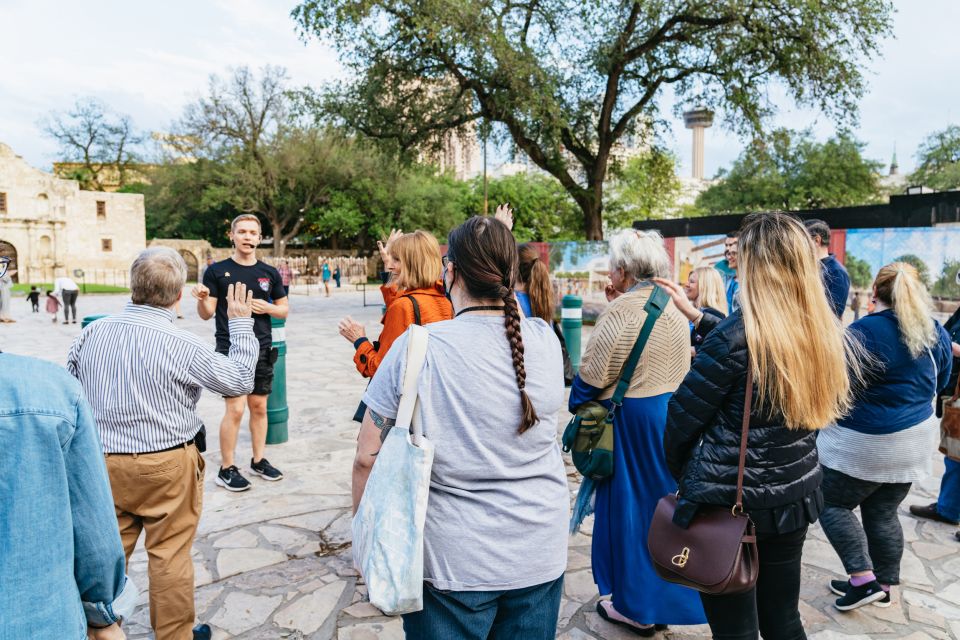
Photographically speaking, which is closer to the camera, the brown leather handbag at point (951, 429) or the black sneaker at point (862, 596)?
the black sneaker at point (862, 596)

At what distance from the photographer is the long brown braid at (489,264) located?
6.08 feet

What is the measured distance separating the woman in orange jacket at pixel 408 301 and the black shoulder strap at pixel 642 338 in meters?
0.99

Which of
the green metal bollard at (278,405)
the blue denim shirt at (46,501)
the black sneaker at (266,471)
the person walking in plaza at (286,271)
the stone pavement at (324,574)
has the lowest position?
the stone pavement at (324,574)

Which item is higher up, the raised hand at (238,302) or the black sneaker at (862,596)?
the raised hand at (238,302)

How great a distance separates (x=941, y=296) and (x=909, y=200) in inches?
138

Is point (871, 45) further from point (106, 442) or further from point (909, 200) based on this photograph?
point (106, 442)

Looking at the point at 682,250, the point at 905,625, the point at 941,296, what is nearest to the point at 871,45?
the point at 682,250

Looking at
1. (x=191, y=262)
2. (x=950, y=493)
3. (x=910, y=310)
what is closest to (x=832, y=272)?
(x=950, y=493)

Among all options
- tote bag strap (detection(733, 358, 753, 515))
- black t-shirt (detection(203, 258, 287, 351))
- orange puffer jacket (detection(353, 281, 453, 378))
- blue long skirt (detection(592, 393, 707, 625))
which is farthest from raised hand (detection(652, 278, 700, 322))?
black t-shirt (detection(203, 258, 287, 351))

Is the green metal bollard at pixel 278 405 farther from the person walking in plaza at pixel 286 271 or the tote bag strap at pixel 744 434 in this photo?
the person walking in plaza at pixel 286 271

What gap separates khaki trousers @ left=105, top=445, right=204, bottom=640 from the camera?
2594 mm

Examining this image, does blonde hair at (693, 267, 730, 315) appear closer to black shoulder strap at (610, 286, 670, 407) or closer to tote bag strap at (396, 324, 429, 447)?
black shoulder strap at (610, 286, 670, 407)

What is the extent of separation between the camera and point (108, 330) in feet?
8.63

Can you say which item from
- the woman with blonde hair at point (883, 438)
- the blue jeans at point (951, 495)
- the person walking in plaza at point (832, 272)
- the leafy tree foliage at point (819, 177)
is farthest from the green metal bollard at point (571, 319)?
the leafy tree foliage at point (819, 177)
